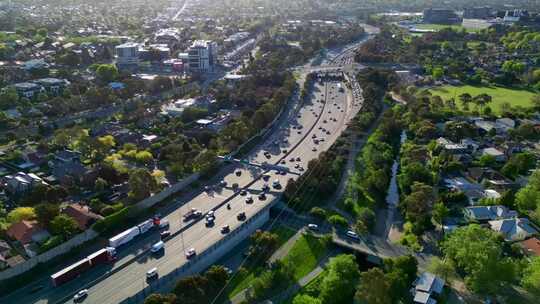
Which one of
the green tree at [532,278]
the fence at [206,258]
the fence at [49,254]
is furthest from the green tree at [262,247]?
the green tree at [532,278]

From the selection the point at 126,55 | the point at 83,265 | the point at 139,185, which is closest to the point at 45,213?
the point at 83,265

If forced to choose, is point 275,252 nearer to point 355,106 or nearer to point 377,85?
point 355,106

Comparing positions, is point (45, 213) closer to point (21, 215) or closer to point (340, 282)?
point (21, 215)

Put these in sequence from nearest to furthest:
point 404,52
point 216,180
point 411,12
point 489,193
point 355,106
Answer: point 489,193 → point 216,180 → point 355,106 → point 404,52 → point 411,12

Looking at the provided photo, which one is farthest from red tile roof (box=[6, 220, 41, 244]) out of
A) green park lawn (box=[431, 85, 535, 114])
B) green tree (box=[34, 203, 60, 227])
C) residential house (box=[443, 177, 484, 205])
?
green park lawn (box=[431, 85, 535, 114])

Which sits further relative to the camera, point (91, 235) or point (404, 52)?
point (404, 52)

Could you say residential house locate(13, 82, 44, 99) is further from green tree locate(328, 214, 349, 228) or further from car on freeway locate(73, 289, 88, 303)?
green tree locate(328, 214, 349, 228)

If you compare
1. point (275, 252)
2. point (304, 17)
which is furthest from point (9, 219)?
point (304, 17)
